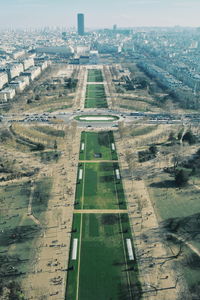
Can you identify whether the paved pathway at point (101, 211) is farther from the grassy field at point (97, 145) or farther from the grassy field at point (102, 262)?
the grassy field at point (97, 145)

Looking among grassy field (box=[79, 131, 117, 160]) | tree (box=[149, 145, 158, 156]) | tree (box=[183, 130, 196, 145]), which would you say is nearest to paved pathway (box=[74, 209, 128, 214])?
grassy field (box=[79, 131, 117, 160])

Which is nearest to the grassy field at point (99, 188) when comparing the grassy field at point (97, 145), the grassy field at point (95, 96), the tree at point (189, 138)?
the grassy field at point (97, 145)

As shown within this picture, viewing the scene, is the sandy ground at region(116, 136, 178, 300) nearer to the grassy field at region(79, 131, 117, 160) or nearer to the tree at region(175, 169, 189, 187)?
the tree at region(175, 169, 189, 187)

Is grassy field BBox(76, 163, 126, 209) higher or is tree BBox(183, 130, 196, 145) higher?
tree BBox(183, 130, 196, 145)

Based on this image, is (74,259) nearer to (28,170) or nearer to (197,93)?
(28,170)

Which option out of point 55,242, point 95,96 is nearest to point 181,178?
point 55,242
